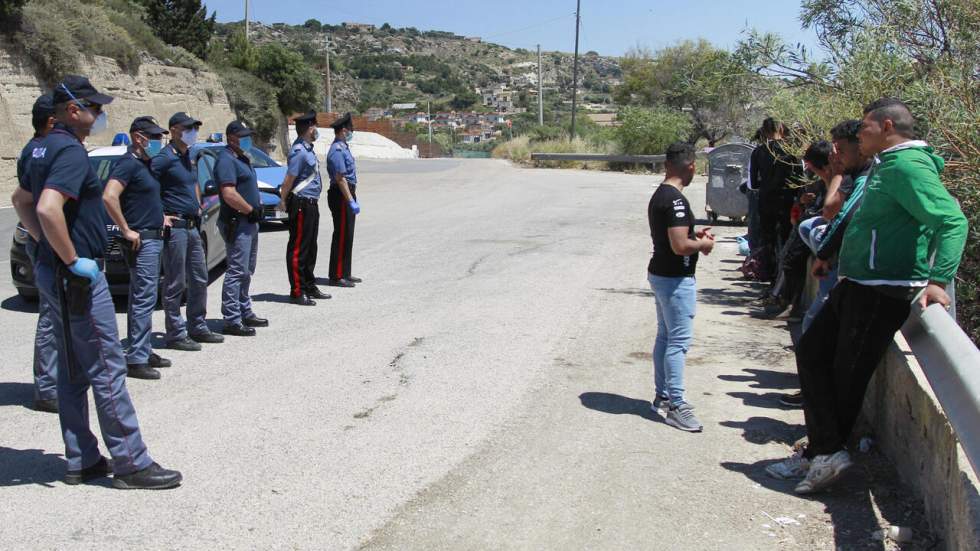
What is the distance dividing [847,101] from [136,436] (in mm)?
6442

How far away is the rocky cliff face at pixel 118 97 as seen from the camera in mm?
23094

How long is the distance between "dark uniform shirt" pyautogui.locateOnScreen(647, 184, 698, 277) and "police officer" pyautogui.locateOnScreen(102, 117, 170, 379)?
3717 mm

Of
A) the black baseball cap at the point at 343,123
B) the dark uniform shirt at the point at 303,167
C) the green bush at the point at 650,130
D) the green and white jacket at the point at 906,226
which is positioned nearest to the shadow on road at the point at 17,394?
the dark uniform shirt at the point at 303,167

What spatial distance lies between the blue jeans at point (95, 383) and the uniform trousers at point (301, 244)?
496 centimetres

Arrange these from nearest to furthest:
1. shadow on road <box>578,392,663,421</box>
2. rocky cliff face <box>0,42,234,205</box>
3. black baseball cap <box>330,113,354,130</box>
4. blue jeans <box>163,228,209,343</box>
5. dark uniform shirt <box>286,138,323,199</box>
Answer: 1. shadow on road <box>578,392,663,421</box>
2. blue jeans <box>163,228,209,343</box>
3. dark uniform shirt <box>286,138,323,199</box>
4. black baseball cap <box>330,113,354,130</box>
5. rocky cliff face <box>0,42,234,205</box>

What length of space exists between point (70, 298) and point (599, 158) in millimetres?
32240

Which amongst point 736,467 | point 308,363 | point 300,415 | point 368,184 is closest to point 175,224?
point 308,363

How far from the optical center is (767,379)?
7.27 m

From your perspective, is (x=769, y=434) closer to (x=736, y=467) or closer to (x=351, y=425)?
(x=736, y=467)

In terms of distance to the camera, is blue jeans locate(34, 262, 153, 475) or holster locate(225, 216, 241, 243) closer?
blue jeans locate(34, 262, 153, 475)

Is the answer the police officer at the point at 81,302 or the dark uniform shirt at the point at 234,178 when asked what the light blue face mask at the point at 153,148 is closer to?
the dark uniform shirt at the point at 234,178

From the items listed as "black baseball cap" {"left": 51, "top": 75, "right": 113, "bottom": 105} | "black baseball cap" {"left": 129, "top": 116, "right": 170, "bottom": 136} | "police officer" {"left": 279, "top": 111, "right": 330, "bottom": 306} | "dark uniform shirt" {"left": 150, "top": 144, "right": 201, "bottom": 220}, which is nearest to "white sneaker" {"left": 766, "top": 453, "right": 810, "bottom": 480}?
"black baseball cap" {"left": 51, "top": 75, "right": 113, "bottom": 105}

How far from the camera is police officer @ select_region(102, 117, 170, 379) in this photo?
22.8 feet

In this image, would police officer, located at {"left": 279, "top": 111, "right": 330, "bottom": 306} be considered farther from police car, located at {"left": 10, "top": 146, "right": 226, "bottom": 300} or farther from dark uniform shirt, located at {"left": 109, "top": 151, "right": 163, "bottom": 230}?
dark uniform shirt, located at {"left": 109, "top": 151, "right": 163, "bottom": 230}
